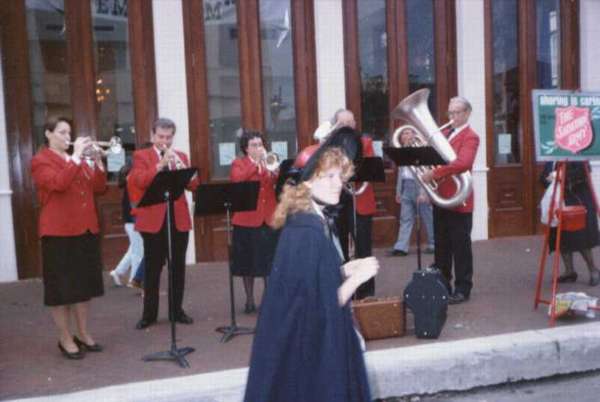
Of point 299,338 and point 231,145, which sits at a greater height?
point 231,145

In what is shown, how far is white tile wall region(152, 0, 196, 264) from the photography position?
8570mm

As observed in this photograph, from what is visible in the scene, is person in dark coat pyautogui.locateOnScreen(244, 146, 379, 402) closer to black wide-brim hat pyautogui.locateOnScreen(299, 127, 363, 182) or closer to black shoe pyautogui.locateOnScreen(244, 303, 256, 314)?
black wide-brim hat pyautogui.locateOnScreen(299, 127, 363, 182)

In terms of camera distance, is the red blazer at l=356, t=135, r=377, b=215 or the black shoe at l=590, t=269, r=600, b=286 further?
the black shoe at l=590, t=269, r=600, b=286

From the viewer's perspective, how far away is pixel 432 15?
977 cm

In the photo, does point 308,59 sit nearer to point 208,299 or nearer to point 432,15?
point 432,15

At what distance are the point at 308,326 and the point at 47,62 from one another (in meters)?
6.83

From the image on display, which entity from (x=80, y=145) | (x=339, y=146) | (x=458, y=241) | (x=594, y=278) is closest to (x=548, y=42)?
(x=594, y=278)

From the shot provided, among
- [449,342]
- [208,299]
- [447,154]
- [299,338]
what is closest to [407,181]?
[447,154]

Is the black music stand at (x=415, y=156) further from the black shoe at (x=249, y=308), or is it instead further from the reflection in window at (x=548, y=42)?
the reflection in window at (x=548, y=42)

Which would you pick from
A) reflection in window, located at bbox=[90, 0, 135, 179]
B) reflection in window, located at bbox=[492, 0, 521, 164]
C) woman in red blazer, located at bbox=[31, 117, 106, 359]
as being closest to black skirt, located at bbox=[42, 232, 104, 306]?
woman in red blazer, located at bbox=[31, 117, 106, 359]

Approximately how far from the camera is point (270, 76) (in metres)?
9.16

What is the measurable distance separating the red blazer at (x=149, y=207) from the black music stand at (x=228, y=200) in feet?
1.24

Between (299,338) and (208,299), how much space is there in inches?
169

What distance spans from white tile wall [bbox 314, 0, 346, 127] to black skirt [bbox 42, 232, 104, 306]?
4.89m
